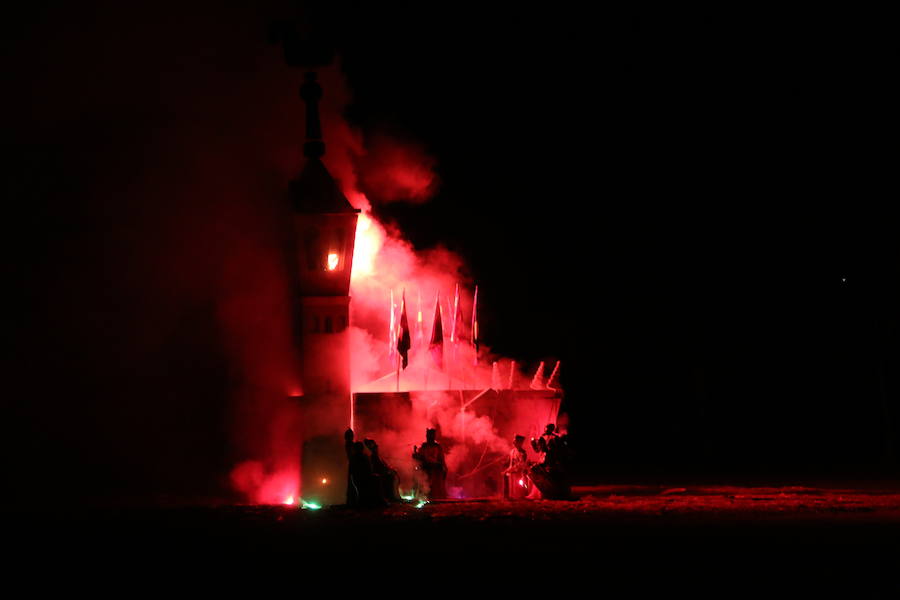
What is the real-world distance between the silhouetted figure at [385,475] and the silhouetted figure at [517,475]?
2588 mm

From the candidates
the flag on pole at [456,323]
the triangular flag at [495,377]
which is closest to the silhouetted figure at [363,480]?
the flag on pole at [456,323]

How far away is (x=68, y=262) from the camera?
106ft

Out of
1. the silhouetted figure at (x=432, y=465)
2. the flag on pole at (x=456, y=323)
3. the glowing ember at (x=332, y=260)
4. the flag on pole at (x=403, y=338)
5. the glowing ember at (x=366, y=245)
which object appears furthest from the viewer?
the glowing ember at (x=366, y=245)

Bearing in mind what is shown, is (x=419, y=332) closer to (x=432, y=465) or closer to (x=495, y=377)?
(x=495, y=377)

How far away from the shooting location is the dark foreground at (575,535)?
13.3m

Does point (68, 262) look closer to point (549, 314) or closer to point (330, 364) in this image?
point (330, 364)

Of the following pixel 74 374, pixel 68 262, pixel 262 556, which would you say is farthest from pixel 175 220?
pixel 262 556

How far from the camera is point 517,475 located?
79.9 ft

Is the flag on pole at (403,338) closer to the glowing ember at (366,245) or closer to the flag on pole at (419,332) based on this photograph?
the flag on pole at (419,332)

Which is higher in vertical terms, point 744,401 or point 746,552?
point 744,401

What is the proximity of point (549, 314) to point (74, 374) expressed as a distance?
2424 cm

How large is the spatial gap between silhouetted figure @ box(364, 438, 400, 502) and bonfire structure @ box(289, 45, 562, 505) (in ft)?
3.84

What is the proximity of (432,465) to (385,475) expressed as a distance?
1.45 meters

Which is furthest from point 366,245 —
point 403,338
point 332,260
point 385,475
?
point 385,475
